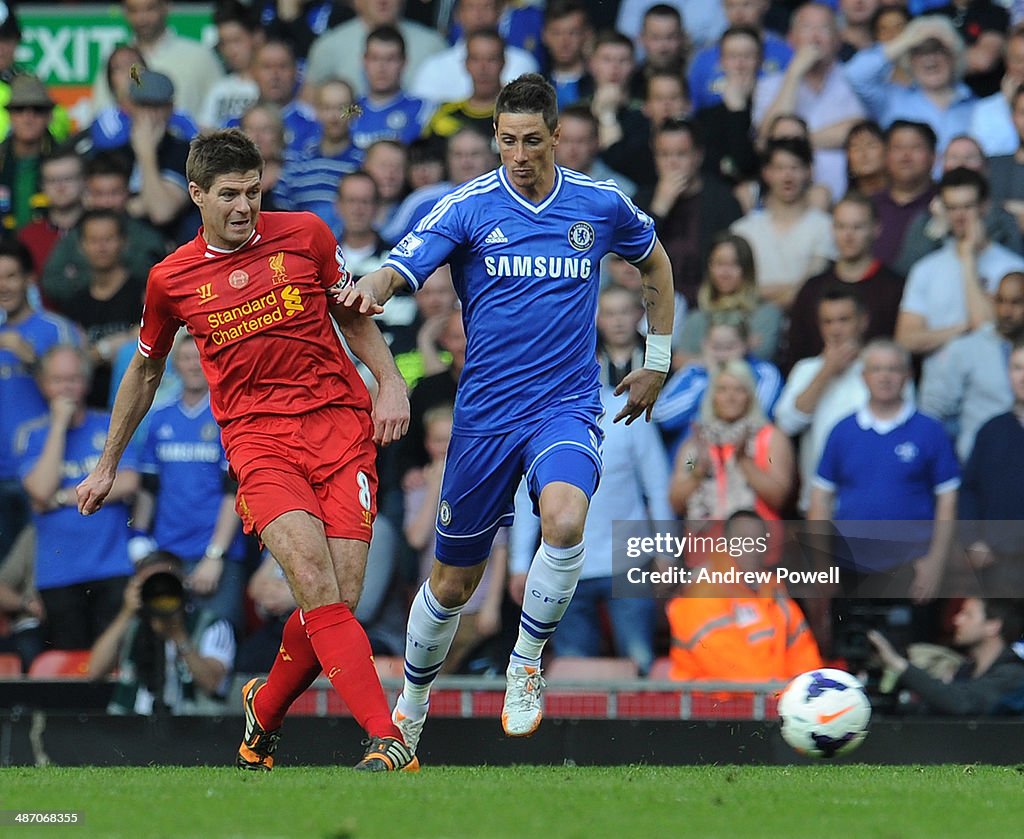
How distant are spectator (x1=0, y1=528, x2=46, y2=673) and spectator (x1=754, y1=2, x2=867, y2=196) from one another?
6.09 m

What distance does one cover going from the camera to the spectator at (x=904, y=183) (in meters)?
12.6

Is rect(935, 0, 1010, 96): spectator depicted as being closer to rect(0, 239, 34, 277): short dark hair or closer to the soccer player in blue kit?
the soccer player in blue kit

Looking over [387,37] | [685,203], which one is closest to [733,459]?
[685,203]

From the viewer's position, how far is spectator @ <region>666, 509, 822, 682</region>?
10773 millimetres

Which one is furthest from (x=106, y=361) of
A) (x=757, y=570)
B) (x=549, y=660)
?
(x=757, y=570)

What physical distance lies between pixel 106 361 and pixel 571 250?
18.3 feet

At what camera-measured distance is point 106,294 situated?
13055mm

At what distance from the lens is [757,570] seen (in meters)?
10.9

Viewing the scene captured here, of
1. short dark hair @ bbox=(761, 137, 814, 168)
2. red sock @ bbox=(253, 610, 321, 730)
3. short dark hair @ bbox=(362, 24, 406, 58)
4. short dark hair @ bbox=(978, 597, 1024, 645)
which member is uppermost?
short dark hair @ bbox=(362, 24, 406, 58)

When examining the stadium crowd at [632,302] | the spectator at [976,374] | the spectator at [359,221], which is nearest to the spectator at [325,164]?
the stadium crowd at [632,302]

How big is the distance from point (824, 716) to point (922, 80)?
689 cm

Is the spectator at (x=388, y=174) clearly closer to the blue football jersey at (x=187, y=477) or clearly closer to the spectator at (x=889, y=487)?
the blue football jersey at (x=187, y=477)

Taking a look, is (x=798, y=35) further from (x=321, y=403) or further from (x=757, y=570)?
(x=321, y=403)

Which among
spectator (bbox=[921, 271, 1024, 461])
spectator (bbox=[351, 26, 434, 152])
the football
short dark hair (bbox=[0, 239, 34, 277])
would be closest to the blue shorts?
the football
